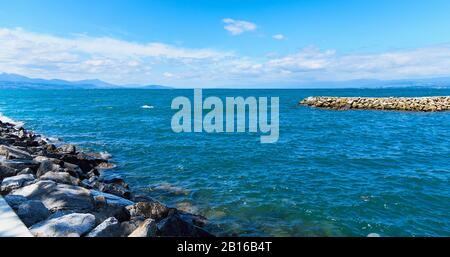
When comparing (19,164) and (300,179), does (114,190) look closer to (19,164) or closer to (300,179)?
(19,164)

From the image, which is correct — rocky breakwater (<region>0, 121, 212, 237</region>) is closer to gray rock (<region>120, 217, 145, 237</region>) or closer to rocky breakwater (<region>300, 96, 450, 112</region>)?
gray rock (<region>120, 217, 145, 237</region>)

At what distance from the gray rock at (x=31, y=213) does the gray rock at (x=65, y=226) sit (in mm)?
255

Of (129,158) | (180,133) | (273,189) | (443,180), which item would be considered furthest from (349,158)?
(180,133)

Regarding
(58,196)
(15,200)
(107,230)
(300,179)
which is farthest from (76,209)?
(300,179)

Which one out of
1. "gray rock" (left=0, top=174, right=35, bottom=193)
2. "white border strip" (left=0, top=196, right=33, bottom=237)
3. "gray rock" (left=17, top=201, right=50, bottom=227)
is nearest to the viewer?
"white border strip" (left=0, top=196, right=33, bottom=237)

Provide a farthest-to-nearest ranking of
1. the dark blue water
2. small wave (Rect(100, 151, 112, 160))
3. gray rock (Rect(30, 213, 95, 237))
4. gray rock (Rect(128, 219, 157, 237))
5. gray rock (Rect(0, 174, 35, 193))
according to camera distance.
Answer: small wave (Rect(100, 151, 112, 160)) → the dark blue water → gray rock (Rect(0, 174, 35, 193)) → gray rock (Rect(128, 219, 157, 237)) → gray rock (Rect(30, 213, 95, 237))

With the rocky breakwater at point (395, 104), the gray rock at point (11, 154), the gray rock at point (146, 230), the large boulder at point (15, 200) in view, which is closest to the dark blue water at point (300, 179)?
the gray rock at point (146, 230)

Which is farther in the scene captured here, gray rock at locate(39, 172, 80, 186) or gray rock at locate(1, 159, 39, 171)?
gray rock at locate(1, 159, 39, 171)

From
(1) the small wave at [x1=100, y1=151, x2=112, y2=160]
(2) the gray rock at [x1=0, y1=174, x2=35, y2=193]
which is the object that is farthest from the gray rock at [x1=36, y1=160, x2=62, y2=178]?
(1) the small wave at [x1=100, y1=151, x2=112, y2=160]

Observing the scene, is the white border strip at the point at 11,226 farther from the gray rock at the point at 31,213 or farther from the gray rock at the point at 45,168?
the gray rock at the point at 45,168

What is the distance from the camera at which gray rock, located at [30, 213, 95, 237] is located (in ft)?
24.3

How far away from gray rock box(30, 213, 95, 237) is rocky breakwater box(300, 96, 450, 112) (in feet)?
194

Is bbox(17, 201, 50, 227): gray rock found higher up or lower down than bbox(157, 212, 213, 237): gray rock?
higher up

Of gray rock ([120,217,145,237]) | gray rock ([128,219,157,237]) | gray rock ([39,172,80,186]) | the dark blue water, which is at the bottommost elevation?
the dark blue water
